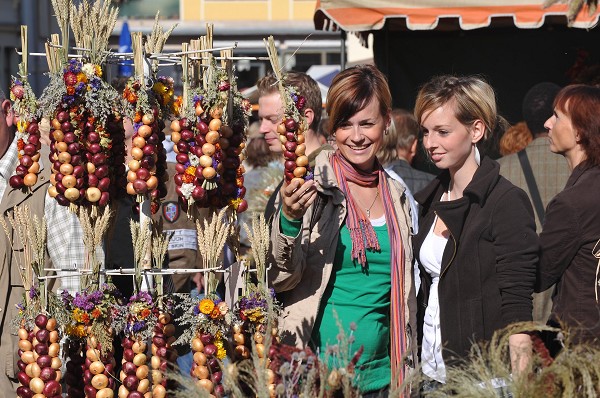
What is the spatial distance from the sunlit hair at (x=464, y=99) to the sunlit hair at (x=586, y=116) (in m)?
0.40

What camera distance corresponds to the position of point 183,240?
4.45 meters

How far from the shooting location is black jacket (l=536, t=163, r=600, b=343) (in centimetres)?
291

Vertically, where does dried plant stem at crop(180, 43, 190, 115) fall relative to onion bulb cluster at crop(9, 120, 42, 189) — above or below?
above

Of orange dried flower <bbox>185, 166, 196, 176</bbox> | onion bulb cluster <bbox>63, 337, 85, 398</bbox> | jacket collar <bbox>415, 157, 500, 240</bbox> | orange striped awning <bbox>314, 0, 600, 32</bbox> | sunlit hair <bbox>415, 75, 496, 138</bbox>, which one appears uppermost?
orange striped awning <bbox>314, 0, 600, 32</bbox>

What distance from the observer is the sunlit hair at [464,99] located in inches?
111

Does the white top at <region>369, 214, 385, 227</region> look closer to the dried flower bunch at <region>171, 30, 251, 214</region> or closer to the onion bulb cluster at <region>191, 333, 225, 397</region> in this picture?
the dried flower bunch at <region>171, 30, 251, 214</region>

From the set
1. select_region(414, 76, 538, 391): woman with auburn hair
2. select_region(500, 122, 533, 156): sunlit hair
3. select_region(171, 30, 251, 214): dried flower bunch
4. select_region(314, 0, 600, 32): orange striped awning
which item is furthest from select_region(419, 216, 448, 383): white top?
select_region(314, 0, 600, 32): orange striped awning

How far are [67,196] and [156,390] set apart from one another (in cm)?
59

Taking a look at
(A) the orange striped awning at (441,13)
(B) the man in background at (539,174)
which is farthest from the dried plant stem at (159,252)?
(A) the orange striped awning at (441,13)

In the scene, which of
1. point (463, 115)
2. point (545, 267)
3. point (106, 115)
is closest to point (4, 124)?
point (106, 115)

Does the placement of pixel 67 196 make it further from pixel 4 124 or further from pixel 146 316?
pixel 4 124

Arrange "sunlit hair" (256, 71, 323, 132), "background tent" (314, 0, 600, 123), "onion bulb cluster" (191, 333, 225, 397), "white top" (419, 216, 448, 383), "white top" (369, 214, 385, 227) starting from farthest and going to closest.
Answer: "background tent" (314, 0, 600, 123) < "sunlit hair" (256, 71, 323, 132) < "white top" (369, 214, 385, 227) < "white top" (419, 216, 448, 383) < "onion bulb cluster" (191, 333, 225, 397)

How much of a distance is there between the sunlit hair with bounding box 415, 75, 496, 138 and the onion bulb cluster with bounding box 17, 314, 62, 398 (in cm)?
127

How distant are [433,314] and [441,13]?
290 cm
